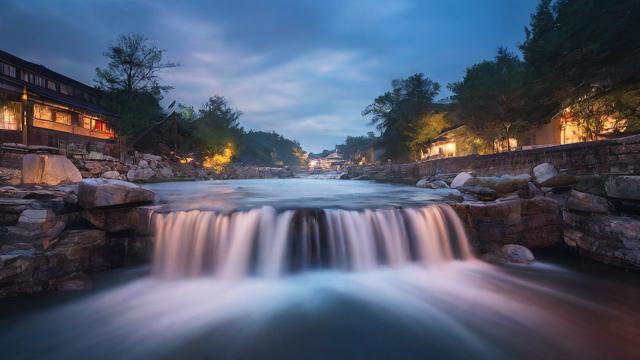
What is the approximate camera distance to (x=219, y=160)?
1927 inches

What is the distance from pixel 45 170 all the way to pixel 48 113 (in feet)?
65.5

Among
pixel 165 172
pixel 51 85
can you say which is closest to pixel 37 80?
pixel 51 85

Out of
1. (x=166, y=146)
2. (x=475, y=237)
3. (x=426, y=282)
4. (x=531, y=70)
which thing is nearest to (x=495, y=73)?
(x=531, y=70)

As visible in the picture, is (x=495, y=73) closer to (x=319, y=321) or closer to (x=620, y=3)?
(x=620, y=3)

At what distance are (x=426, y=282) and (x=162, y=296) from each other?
18.6 feet

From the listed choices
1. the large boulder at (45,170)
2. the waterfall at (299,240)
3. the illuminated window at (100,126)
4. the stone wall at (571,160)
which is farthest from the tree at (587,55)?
the illuminated window at (100,126)

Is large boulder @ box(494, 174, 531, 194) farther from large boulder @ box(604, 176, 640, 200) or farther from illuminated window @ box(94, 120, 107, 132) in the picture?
illuminated window @ box(94, 120, 107, 132)

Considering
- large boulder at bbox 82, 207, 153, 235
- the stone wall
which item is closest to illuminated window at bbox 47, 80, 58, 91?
large boulder at bbox 82, 207, 153, 235

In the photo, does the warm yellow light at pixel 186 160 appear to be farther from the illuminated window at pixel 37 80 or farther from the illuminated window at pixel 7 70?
the illuminated window at pixel 7 70

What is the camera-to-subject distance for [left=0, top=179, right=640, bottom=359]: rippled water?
4.20 metres

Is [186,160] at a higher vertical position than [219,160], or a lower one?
lower

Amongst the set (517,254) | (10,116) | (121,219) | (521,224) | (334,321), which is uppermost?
(10,116)

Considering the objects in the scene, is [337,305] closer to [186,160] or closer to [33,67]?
[33,67]

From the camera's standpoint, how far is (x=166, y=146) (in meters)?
34.5
